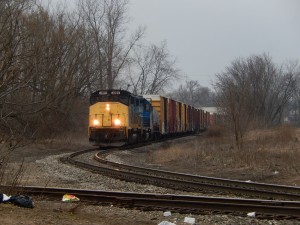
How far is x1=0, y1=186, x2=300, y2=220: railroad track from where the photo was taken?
27.0 ft

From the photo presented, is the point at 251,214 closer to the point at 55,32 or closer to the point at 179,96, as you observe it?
the point at 55,32

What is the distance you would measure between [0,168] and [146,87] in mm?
69453

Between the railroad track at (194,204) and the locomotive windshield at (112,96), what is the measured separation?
58.0 feet

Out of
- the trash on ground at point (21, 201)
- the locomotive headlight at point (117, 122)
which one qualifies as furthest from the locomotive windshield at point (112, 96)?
the trash on ground at point (21, 201)

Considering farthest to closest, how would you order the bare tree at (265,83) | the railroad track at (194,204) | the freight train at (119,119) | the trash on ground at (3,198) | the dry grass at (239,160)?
the bare tree at (265,83) → the freight train at (119,119) → the dry grass at (239,160) → the trash on ground at (3,198) → the railroad track at (194,204)

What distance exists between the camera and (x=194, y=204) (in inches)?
348

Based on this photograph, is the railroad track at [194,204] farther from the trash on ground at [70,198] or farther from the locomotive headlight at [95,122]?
the locomotive headlight at [95,122]

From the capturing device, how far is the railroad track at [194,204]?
8.24 meters

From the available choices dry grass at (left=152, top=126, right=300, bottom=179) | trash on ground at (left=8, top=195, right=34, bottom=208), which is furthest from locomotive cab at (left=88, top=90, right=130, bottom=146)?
trash on ground at (left=8, top=195, right=34, bottom=208)

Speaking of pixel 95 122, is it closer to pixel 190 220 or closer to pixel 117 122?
pixel 117 122

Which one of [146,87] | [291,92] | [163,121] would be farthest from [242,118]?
[291,92]

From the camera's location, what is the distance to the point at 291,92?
8706 centimetres

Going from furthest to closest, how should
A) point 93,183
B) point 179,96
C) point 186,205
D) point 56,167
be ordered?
1. point 179,96
2. point 56,167
3. point 93,183
4. point 186,205

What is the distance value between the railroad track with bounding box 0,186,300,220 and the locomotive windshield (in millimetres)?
17671
